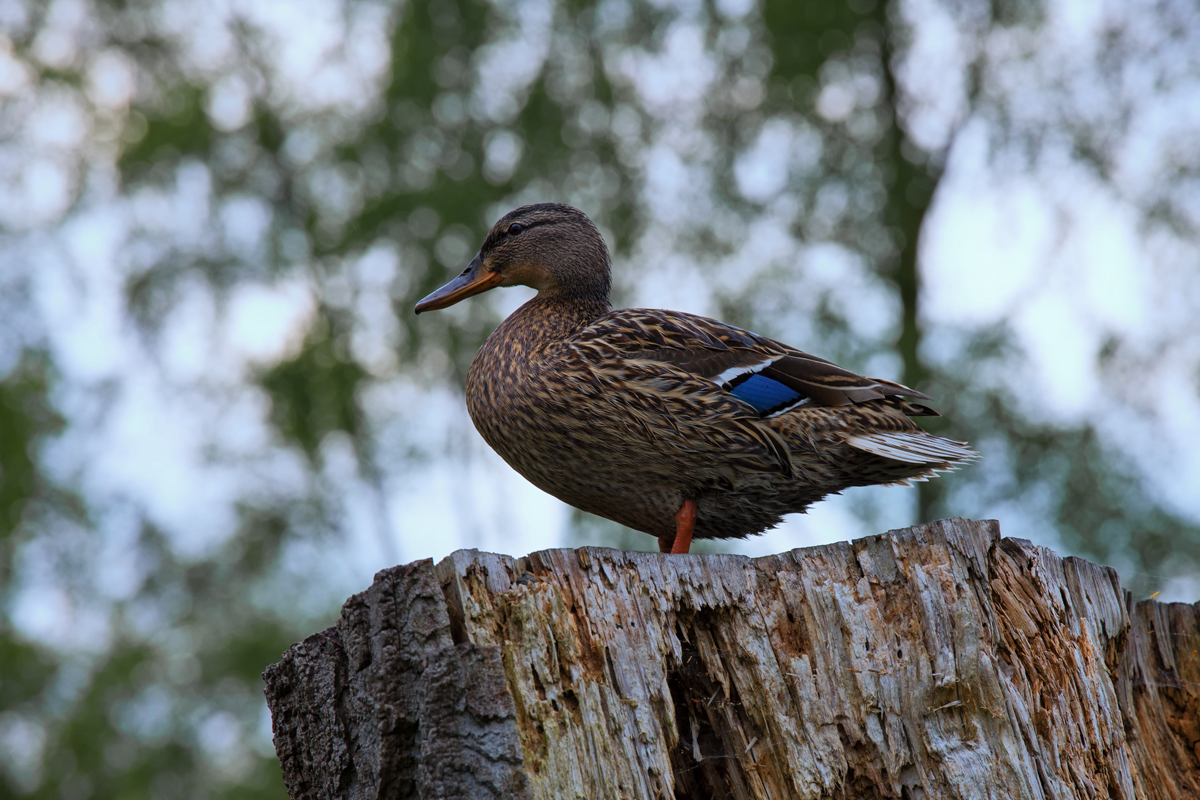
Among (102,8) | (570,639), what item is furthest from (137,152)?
(570,639)

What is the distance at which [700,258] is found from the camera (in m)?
11.0

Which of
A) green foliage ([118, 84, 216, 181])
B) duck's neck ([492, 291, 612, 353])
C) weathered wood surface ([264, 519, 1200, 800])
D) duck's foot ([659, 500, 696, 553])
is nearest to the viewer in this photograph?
weathered wood surface ([264, 519, 1200, 800])

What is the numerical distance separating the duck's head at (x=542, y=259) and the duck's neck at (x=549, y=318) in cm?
2

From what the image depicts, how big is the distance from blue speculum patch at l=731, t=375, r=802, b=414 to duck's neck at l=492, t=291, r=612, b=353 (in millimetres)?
723

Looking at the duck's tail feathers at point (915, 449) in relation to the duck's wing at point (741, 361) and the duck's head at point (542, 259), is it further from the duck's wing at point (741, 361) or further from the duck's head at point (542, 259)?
the duck's head at point (542, 259)

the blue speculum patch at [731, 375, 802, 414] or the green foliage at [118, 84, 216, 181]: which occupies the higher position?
the green foliage at [118, 84, 216, 181]

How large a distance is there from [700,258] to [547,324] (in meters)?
7.30

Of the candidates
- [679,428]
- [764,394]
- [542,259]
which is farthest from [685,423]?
[542,259]

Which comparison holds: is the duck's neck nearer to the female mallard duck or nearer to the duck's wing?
the female mallard duck

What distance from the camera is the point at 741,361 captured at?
3.68m

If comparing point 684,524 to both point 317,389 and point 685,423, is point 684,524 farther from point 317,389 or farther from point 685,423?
point 317,389

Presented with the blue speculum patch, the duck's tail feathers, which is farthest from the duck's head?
the duck's tail feathers

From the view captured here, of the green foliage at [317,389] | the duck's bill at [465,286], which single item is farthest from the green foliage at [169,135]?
the duck's bill at [465,286]

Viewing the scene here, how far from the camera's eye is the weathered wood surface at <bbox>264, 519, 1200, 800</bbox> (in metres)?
2.12
